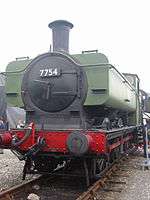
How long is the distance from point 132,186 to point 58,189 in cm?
154

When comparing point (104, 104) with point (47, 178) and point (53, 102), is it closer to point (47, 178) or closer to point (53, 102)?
point (53, 102)

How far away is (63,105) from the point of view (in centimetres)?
723

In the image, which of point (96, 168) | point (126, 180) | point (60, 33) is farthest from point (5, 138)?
point (126, 180)

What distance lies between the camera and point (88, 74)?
7.00 m

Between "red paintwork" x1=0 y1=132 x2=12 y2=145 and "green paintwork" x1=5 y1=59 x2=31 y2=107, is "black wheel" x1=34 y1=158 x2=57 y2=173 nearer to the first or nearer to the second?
"red paintwork" x1=0 y1=132 x2=12 y2=145

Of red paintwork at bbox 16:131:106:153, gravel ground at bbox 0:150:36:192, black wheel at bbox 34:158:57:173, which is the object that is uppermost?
red paintwork at bbox 16:131:106:153

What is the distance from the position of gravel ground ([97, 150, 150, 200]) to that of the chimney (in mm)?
3165

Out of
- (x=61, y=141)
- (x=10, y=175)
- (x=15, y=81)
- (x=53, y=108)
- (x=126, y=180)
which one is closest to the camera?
(x=61, y=141)

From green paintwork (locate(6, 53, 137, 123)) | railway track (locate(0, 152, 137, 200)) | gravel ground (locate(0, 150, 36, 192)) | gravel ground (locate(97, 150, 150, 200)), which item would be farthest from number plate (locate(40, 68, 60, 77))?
gravel ground (locate(97, 150, 150, 200))

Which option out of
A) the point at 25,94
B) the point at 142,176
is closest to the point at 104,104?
the point at 25,94

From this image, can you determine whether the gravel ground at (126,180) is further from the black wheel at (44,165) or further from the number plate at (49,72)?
the number plate at (49,72)

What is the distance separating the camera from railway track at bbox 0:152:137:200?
609 cm

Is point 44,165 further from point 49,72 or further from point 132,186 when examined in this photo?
point 49,72

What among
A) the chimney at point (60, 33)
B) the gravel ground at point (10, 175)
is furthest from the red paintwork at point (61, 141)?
the chimney at point (60, 33)
